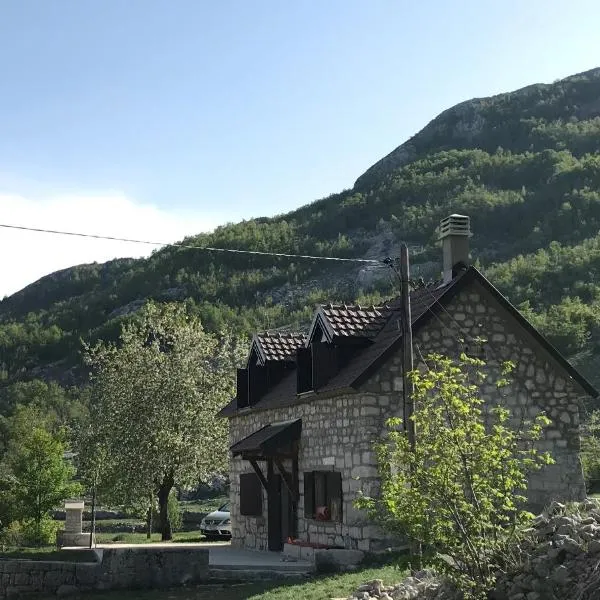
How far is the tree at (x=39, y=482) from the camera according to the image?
1399 inches

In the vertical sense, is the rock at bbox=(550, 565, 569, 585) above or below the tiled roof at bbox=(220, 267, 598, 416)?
below

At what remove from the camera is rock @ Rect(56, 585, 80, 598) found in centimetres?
1623

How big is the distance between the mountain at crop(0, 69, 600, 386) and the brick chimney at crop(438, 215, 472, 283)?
167 feet

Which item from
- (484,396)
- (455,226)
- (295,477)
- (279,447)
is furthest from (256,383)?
(455,226)

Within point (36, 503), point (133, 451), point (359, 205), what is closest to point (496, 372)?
point (133, 451)

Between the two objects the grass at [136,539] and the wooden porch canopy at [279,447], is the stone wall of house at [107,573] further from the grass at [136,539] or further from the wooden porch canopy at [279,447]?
the grass at [136,539]

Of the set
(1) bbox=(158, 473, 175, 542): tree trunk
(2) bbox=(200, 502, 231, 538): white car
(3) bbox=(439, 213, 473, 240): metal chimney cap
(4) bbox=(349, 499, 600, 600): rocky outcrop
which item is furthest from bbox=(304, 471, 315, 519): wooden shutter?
(1) bbox=(158, 473, 175, 542): tree trunk

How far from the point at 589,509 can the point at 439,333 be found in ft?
25.9

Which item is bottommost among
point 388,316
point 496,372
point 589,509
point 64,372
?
point 589,509

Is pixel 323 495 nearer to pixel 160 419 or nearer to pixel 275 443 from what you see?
pixel 275 443

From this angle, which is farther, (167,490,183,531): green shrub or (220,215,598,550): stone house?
(167,490,183,531): green shrub

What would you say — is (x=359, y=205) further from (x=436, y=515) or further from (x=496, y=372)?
(x=436, y=515)

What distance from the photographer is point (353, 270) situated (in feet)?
362

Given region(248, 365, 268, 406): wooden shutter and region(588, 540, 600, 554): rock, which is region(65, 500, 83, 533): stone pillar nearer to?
region(248, 365, 268, 406): wooden shutter
